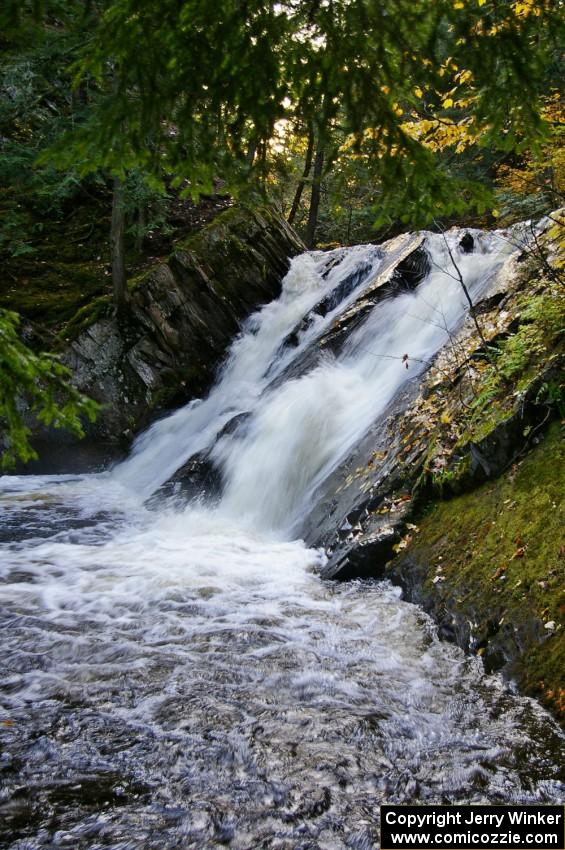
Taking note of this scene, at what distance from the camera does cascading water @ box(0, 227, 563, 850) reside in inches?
112

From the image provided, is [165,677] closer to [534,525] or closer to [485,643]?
[485,643]

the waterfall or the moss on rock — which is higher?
the waterfall

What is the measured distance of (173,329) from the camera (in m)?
13.0

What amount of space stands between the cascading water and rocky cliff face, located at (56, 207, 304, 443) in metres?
3.97

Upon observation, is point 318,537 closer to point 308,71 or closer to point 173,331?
point 308,71

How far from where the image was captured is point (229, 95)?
349 cm

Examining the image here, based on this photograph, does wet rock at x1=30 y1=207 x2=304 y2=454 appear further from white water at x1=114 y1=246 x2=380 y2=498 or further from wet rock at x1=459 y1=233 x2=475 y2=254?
wet rock at x1=459 y1=233 x2=475 y2=254

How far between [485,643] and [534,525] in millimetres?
946

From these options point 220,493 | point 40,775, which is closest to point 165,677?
point 40,775

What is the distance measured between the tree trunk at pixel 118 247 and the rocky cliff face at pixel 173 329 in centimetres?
29

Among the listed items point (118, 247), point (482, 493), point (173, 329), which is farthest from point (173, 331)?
point (482, 493)

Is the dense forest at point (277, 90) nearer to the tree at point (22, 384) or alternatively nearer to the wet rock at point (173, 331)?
the tree at point (22, 384)

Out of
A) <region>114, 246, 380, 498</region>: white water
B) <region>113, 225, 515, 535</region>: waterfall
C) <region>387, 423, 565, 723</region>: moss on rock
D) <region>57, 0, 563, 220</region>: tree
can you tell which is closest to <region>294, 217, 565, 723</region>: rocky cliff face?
<region>387, 423, 565, 723</region>: moss on rock

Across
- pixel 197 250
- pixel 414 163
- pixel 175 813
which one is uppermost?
pixel 197 250
